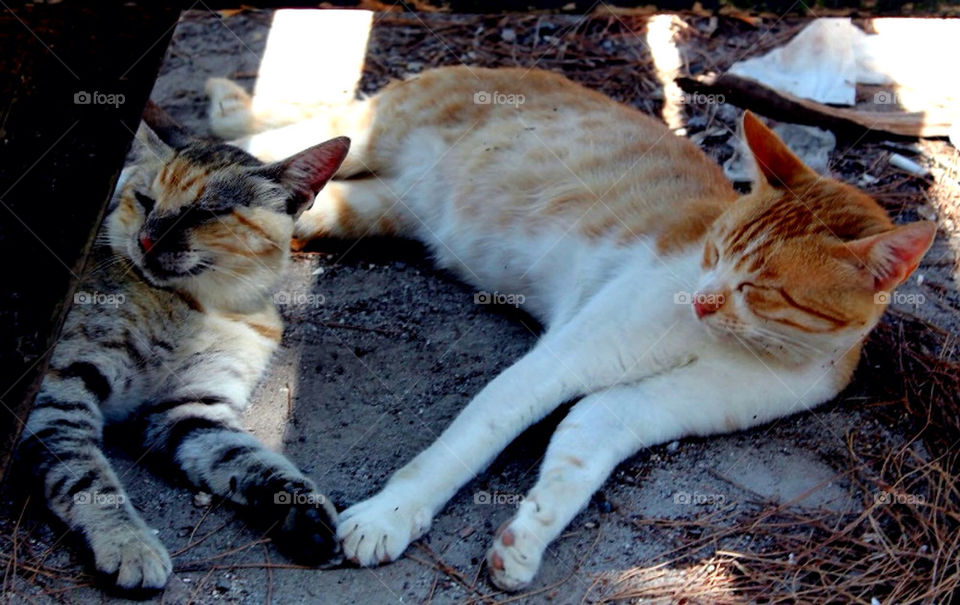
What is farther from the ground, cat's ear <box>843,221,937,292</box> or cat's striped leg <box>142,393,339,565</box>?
cat's ear <box>843,221,937,292</box>

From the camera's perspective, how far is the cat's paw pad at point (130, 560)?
8.59 ft

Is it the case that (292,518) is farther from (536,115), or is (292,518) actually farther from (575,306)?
(536,115)

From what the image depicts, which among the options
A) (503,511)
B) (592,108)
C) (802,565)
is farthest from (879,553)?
(592,108)

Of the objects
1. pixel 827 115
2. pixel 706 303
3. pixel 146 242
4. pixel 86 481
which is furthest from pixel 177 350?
pixel 827 115

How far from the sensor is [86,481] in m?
2.79

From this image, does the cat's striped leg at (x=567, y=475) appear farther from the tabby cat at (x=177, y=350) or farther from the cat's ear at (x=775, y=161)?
the cat's ear at (x=775, y=161)

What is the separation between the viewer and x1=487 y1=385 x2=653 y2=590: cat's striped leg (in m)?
2.75

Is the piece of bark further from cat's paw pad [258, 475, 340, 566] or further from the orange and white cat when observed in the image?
cat's paw pad [258, 475, 340, 566]

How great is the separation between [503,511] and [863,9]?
71.7 inches

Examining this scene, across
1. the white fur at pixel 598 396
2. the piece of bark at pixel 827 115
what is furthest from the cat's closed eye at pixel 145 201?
the piece of bark at pixel 827 115

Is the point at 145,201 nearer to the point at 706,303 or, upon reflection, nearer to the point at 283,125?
the point at 283,125

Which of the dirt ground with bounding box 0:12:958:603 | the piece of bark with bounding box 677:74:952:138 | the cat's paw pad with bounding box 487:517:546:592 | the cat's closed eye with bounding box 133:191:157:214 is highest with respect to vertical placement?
the cat's closed eye with bounding box 133:191:157:214

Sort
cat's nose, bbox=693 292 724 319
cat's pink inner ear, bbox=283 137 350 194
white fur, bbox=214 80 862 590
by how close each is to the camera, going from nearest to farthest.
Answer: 1. white fur, bbox=214 80 862 590
2. cat's nose, bbox=693 292 724 319
3. cat's pink inner ear, bbox=283 137 350 194

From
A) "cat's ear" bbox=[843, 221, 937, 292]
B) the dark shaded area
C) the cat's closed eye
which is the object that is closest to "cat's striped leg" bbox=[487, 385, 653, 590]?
"cat's ear" bbox=[843, 221, 937, 292]
